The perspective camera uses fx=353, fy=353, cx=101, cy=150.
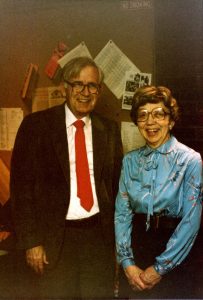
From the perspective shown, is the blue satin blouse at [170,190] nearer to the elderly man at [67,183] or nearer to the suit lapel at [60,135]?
the elderly man at [67,183]

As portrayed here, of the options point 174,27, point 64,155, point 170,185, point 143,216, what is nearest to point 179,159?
point 170,185

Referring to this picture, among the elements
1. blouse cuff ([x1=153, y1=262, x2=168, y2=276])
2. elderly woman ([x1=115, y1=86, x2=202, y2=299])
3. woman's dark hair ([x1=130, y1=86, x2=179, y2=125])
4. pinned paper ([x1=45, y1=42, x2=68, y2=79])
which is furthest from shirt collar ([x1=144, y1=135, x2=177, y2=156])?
pinned paper ([x1=45, y1=42, x2=68, y2=79])

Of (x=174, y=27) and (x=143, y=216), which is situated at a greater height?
(x=174, y=27)

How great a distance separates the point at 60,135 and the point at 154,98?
47 centimetres

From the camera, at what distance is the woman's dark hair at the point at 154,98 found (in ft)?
5.15

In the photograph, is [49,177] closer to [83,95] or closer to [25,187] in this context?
[25,187]

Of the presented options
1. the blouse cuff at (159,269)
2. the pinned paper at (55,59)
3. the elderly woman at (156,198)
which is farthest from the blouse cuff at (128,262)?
the pinned paper at (55,59)

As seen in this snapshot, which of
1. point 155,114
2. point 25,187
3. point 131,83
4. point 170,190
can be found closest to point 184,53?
point 131,83

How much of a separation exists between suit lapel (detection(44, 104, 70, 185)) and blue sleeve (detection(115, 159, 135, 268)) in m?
0.26

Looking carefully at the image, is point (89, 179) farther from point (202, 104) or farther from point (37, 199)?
point (202, 104)

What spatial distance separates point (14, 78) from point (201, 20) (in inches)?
38.5

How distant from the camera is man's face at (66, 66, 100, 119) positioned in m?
1.62

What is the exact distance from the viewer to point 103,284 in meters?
1.78

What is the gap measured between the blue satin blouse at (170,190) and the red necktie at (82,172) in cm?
18
